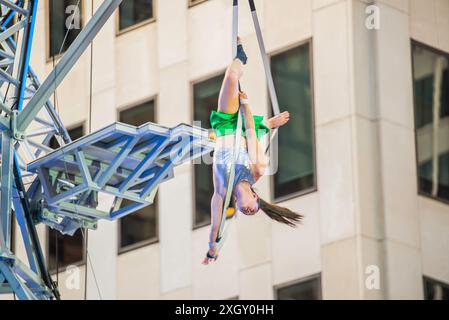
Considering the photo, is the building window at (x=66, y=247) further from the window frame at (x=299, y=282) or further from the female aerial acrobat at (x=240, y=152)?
the window frame at (x=299, y=282)

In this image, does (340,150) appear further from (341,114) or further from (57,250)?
(57,250)

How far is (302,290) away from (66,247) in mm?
6167

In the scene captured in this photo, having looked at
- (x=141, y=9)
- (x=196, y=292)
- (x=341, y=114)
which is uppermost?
(x=141, y=9)

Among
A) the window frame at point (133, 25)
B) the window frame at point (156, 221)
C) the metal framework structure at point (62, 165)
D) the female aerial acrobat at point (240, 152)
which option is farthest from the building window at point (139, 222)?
the metal framework structure at point (62, 165)

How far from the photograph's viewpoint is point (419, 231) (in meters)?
39.4

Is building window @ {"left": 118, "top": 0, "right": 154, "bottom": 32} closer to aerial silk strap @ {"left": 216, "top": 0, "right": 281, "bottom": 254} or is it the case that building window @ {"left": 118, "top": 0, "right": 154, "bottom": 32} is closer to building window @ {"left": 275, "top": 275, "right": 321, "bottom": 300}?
aerial silk strap @ {"left": 216, "top": 0, "right": 281, "bottom": 254}

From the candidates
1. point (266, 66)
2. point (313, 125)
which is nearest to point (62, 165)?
point (266, 66)

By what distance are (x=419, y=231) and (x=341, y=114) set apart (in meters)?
2.38

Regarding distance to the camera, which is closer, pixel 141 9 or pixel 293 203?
pixel 293 203

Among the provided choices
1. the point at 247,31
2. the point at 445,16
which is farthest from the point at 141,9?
the point at 445,16

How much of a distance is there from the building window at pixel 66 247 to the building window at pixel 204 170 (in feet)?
10.1

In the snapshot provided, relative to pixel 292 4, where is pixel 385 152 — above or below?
below

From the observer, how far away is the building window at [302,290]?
129 ft

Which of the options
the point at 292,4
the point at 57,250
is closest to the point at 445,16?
the point at 292,4
